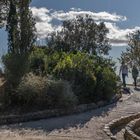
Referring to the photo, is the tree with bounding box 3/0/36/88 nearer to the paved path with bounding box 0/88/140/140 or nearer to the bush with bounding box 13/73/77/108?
the bush with bounding box 13/73/77/108

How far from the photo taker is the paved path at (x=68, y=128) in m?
11.6

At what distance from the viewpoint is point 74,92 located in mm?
16672

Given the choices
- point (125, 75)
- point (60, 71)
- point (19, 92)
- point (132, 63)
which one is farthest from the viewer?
point (132, 63)

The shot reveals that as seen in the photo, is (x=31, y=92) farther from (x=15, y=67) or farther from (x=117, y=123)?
(x=117, y=123)

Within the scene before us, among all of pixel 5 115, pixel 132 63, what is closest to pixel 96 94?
pixel 5 115

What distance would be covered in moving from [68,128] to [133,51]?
→ 3988cm

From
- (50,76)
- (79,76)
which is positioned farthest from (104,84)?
(50,76)

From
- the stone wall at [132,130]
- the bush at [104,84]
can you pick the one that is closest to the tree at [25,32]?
the bush at [104,84]

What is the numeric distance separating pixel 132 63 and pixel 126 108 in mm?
34202

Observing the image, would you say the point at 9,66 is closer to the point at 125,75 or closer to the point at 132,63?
the point at 125,75

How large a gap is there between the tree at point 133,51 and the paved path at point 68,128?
115 feet

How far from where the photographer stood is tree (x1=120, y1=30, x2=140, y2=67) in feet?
166

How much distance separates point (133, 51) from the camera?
51812 mm

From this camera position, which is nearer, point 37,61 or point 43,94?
point 43,94
